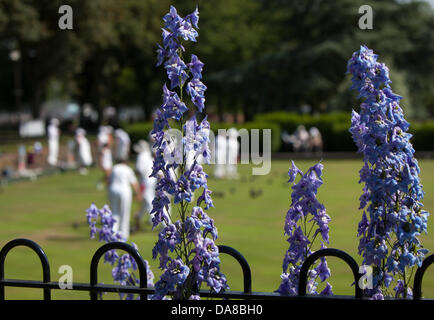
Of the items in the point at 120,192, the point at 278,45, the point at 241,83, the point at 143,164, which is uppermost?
the point at 278,45

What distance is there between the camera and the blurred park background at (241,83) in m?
12.4

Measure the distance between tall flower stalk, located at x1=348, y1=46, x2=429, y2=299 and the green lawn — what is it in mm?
4487

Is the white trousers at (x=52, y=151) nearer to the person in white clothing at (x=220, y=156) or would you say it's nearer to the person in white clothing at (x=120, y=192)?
the person in white clothing at (x=220, y=156)

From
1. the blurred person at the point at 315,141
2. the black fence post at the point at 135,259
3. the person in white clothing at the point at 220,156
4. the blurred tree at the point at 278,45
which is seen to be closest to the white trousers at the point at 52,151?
the person in white clothing at the point at 220,156

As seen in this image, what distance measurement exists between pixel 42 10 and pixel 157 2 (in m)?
13.7

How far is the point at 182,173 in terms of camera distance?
10.3 ft

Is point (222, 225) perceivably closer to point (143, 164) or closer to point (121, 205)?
point (143, 164)

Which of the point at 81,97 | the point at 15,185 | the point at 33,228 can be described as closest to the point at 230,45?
the point at 81,97

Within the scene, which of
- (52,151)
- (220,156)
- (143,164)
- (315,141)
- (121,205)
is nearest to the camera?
(121,205)

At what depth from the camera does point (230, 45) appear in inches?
2073

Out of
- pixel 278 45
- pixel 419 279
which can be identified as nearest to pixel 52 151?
pixel 278 45

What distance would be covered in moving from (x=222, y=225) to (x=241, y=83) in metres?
30.4

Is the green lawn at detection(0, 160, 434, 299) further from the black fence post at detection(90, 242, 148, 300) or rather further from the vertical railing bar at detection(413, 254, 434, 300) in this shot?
the vertical railing bar at detection(413, 254, 434, 300)

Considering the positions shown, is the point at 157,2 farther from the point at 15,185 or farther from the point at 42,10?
→ the point at 15,185
